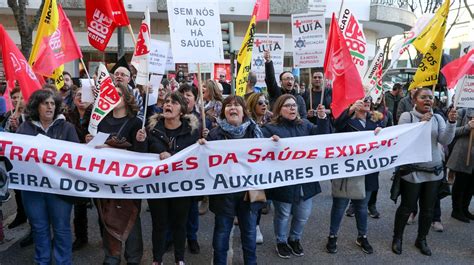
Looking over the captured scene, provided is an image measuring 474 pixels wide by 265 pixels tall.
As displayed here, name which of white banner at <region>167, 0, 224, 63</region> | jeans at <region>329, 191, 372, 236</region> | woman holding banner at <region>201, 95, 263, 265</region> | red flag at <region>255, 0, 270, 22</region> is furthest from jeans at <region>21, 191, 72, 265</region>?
red flag at <region>255, 0, 270, 22</region>

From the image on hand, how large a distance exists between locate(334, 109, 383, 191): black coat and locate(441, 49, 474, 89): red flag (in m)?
1.12

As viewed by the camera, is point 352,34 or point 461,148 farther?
point 461,148

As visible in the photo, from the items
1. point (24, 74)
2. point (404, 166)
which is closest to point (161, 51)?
point (24, 74)

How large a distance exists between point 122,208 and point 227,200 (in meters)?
1.02

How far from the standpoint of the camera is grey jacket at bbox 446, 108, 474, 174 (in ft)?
18.5

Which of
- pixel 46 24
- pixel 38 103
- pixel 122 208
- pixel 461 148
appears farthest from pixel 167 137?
pixel 461 148

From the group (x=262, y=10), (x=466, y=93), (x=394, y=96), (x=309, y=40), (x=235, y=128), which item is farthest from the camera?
(x=394, y=96)

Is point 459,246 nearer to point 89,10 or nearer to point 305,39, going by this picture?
point 305,39

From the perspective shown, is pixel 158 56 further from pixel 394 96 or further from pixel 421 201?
pixel 394 96

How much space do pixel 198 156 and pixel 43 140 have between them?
1.41 metres

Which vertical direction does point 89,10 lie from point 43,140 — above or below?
above

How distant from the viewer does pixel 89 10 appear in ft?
17.6

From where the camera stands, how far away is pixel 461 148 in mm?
5730

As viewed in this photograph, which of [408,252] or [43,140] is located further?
[408,252]
